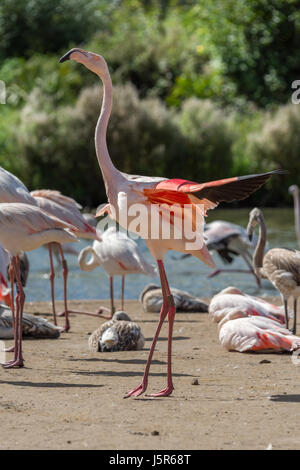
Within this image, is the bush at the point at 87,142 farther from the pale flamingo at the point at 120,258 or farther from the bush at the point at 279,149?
the pale flamingo at the point at 120,258

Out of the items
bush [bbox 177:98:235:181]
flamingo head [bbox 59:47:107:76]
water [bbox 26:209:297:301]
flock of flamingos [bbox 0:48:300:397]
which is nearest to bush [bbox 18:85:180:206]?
bush [bbox 177:98:235:181]

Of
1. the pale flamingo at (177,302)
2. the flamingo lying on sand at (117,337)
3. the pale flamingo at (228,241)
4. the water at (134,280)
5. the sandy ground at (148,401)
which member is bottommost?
the water at (134,280)

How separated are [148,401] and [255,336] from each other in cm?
179

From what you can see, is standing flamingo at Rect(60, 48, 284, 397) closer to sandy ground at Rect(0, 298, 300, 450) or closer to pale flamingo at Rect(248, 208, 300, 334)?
sandy ground at Rect(0, 298, 300, 450)

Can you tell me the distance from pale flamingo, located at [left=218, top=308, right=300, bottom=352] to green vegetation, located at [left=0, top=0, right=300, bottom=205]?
59.8 ft

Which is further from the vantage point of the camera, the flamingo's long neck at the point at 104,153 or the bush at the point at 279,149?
the bush at the point at 279,149

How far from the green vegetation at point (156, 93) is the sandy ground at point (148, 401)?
17.8m

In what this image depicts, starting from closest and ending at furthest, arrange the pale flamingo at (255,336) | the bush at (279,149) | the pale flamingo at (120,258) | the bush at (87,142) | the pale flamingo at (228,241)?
the pale flamingo at (255,336), the pale flamingo at (120,258), the pale flamingo at (228,241), the bush at (87,142), the bush at (279,149)

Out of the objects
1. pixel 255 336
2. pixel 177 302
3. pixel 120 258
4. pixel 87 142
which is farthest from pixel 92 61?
pixel 87 142

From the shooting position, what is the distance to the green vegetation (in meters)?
25.0

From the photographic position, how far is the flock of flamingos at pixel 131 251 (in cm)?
549

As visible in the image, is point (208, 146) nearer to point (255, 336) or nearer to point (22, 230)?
point (255, 336)

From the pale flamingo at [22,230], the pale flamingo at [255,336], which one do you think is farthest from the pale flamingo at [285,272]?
the pale flamingo at [22,230]

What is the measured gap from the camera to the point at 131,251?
359 inches
